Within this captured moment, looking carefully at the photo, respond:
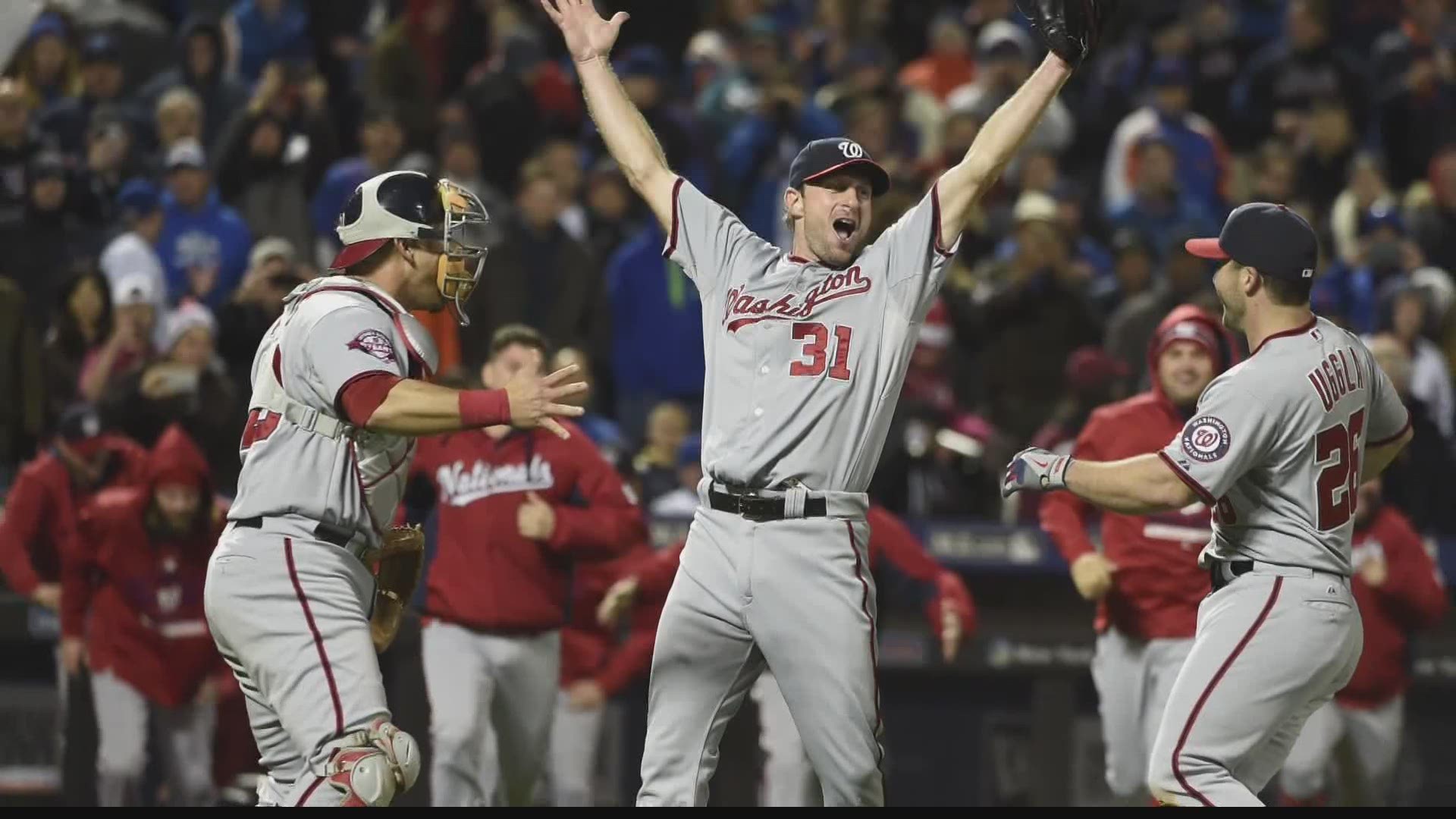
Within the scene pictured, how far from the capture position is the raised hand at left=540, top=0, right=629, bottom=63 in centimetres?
686

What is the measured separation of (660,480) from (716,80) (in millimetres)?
3751

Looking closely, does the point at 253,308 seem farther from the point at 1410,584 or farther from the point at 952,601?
the point at 1410,584

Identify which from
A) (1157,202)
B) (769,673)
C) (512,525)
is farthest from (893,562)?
(1157,202)

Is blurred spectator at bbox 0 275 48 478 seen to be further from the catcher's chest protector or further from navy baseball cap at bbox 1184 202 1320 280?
navy baseball cap at bbox 1184 202 1320 280

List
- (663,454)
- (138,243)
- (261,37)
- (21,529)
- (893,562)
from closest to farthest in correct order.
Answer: (893,562) → (21,529) → (663,454) → (138,243) → (261,37)

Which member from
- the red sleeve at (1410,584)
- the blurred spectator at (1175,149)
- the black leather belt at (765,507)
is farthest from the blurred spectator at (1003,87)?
the black leather belt at (765,507)

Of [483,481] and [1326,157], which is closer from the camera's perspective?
[483,481]

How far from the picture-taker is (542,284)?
12250 mm

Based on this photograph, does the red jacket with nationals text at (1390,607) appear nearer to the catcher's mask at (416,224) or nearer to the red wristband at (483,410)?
the catcher's mask at (416,224)

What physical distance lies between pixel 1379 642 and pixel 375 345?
17.8ft

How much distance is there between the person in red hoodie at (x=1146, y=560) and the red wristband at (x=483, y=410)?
3436 millimetres

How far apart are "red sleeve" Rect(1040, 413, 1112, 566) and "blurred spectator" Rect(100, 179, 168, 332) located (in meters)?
5.07

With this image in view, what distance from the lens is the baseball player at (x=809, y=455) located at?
6.21 meters
